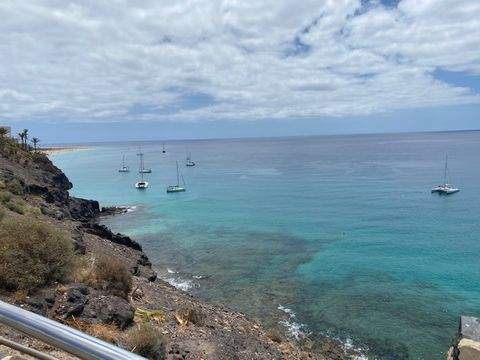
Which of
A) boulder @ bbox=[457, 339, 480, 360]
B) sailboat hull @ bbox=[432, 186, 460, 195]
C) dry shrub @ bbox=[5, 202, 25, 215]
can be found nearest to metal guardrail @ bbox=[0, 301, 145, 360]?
boulder @ bbox=[457, 339, 480, 360]

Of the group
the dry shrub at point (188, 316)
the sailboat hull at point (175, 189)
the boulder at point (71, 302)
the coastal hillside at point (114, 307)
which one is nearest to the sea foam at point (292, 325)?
the coastal hillside at point (114, 307)

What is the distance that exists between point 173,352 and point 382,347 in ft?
46.4

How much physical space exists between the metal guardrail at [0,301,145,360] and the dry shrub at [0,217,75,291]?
35.4ft

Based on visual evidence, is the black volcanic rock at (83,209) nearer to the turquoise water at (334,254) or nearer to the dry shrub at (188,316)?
the turquoise water at (334,254)

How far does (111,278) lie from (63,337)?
15807 millimetres

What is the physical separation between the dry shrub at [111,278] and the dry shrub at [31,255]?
1.95m

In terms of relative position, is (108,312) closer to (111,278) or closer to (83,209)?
(111,278)

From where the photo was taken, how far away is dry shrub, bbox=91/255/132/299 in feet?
55.7

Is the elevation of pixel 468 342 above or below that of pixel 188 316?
below

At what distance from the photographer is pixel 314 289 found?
31.9 meters

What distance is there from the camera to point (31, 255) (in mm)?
13828

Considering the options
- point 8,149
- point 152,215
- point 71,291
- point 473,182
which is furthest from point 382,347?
point 473,182

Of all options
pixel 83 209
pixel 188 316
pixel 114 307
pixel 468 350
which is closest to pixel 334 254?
pixel 468 350

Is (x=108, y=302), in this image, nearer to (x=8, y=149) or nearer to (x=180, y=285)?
(x=180, y=285)
